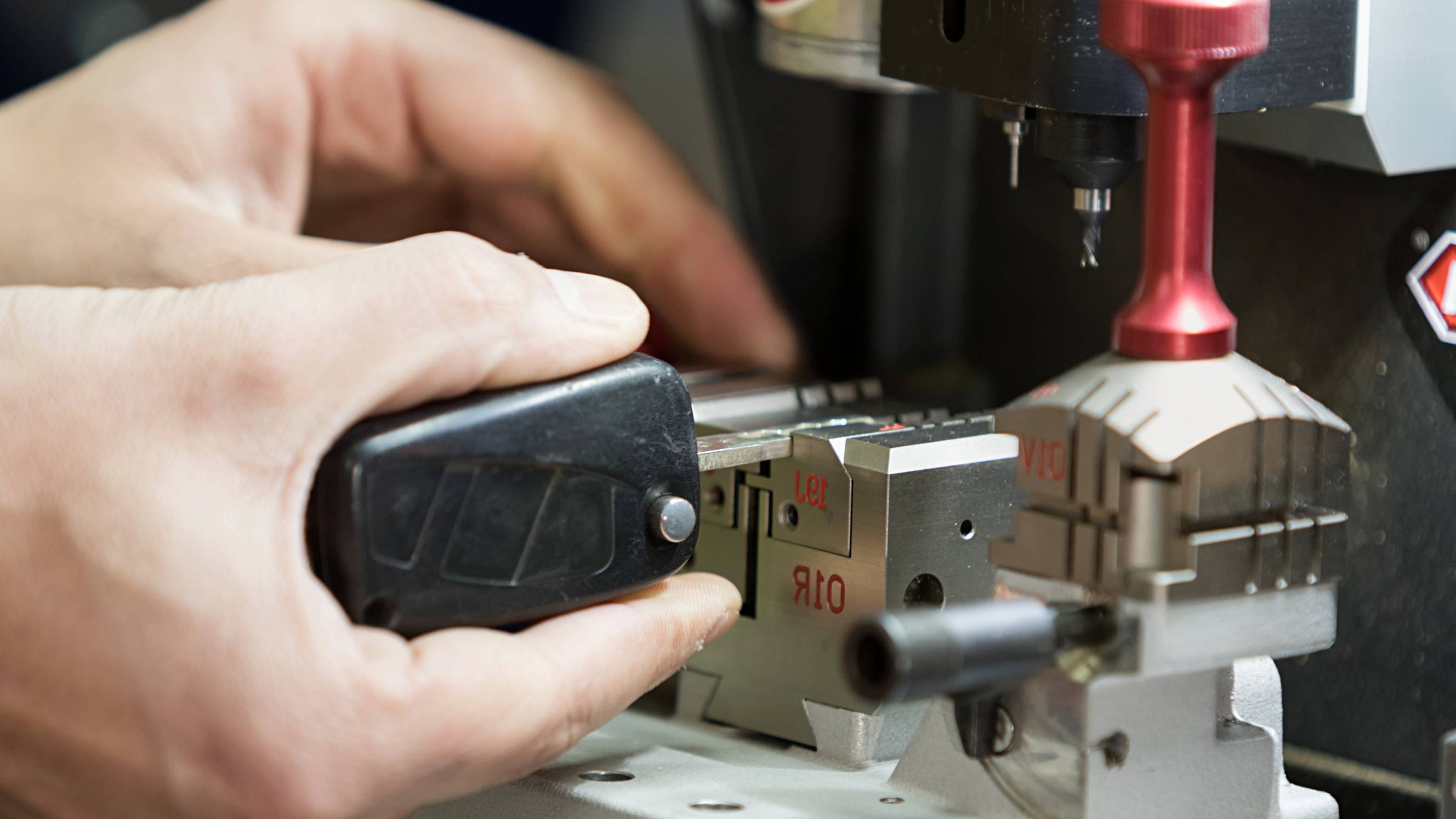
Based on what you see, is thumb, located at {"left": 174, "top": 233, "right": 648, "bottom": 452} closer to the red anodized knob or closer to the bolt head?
the bolt head

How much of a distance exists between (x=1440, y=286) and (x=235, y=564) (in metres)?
0.66

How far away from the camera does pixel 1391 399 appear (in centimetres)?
88

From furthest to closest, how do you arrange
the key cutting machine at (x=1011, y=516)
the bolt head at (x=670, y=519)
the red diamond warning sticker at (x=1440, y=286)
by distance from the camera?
the red diamond warning sticker at (x=1440, y=286)
the bolt head at (x=670, y=519)
the key cutting machine at (x=1011, y=516)

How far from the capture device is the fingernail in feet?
2.45

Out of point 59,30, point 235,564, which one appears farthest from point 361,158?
point 235,564

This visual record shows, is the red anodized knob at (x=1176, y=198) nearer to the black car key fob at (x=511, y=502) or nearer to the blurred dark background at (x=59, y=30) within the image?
the black car key fob at (x=511, y=502)

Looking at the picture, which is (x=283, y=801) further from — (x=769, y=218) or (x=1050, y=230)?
(x=769, y=218)

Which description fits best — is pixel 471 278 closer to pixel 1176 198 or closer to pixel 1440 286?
pixel 1176 198

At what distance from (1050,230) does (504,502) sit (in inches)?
23.8

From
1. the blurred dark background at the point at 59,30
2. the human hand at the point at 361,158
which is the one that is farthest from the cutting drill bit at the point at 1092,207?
the blurred dark background at the point at 59,30

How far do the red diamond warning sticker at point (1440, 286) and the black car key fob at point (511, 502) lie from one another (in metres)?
0.44

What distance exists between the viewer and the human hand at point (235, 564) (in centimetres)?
65

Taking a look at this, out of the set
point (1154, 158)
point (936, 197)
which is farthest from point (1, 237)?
point (1154, 158)

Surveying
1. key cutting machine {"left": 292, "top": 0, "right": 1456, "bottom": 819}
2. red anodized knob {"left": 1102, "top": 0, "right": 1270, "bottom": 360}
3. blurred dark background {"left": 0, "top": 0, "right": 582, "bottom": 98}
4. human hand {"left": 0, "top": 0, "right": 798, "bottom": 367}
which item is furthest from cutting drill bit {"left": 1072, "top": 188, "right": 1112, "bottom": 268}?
blurred dark background {"left": 0, "top": 0, "right": 582, "bottom": 98}
